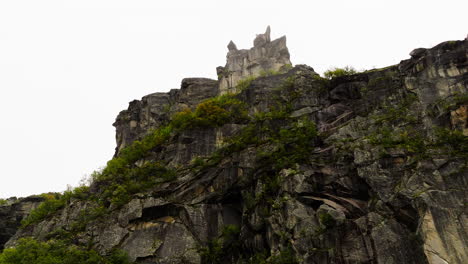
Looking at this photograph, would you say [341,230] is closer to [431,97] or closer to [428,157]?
[428,157]

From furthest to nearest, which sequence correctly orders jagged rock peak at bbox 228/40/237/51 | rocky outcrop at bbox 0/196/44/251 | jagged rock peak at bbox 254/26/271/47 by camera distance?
jagged rock peak at bbox 228/40/237/51
jagged rock peak at bbox 254/26/271/47
rocky outcrop at bbox 0/196/44/251

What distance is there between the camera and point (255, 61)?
54.5m

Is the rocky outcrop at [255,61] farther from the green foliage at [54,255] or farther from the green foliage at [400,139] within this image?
the green foliage at [54,255]

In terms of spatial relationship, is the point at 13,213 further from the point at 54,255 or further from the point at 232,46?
the point at 232,46

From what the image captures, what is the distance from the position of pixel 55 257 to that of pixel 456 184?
1169 inches

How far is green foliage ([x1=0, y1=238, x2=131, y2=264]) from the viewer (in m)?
30.2

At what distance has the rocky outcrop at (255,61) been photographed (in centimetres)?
5121

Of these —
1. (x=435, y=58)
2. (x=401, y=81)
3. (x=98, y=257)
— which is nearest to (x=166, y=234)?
(x=98, y=257)

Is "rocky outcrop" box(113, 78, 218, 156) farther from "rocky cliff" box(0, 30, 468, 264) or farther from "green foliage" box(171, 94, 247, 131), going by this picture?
"green foliage" box(171, 94, 247, 131)

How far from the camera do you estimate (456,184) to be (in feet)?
83.4

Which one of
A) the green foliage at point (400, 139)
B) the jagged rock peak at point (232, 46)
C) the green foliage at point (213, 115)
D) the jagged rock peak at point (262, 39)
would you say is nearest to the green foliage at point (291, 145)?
the green foliage at point (400, 139)

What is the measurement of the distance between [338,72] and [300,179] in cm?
1539

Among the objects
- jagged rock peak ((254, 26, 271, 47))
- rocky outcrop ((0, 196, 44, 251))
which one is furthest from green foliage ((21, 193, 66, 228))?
jagged rock peak ((254, 26, 271, 47))

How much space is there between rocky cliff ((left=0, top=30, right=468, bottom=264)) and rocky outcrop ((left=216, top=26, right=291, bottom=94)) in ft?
27.8
